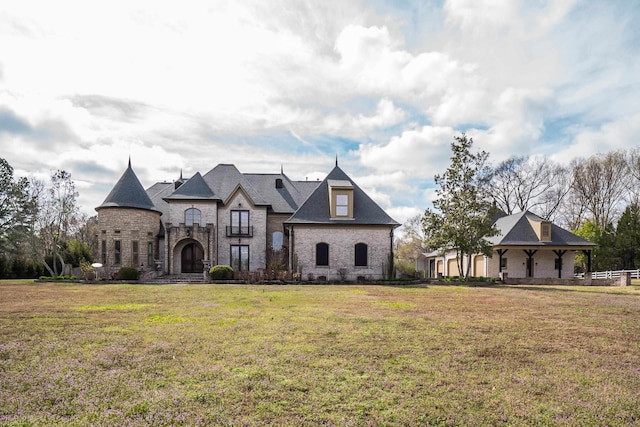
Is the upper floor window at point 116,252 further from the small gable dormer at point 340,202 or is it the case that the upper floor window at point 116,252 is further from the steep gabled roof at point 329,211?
the small gable dormer at point 340,202

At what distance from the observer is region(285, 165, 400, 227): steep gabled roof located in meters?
30.2

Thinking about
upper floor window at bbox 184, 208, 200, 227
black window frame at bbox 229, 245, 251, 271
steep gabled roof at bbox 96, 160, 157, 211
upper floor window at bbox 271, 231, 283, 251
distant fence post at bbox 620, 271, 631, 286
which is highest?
steep gabled roof at bbox 96, 160, 157, 211

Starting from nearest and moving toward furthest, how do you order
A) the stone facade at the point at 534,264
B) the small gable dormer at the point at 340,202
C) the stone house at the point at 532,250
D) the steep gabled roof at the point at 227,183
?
the small gable dormer at the point at 340,202 → the steep gabled roof at the point at 227,183 → the stone house at the point at 532,250 → the stone facade at the point at 534,264

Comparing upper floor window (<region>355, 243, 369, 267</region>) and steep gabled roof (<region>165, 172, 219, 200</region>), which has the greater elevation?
steep gabled roof (<region>165, 172, 219, 200</region>)

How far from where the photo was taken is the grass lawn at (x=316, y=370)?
4.74m

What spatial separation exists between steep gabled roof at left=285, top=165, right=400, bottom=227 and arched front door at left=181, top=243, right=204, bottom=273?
817cm

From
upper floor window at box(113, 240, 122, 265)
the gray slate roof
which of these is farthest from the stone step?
the gray slate roof

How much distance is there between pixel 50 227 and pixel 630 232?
54.2m

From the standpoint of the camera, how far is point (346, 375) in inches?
239

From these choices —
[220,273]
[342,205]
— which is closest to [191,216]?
[220,273]

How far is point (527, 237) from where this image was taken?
33.9 meters

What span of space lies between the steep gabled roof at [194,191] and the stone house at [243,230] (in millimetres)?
73

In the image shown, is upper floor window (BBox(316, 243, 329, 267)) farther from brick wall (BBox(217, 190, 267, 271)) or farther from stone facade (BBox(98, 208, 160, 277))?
stone facade (BBox(98, 208, 160, 277))

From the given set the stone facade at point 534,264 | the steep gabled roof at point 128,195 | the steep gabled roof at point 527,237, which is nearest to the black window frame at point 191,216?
the steep gabled roof at point 128,195
